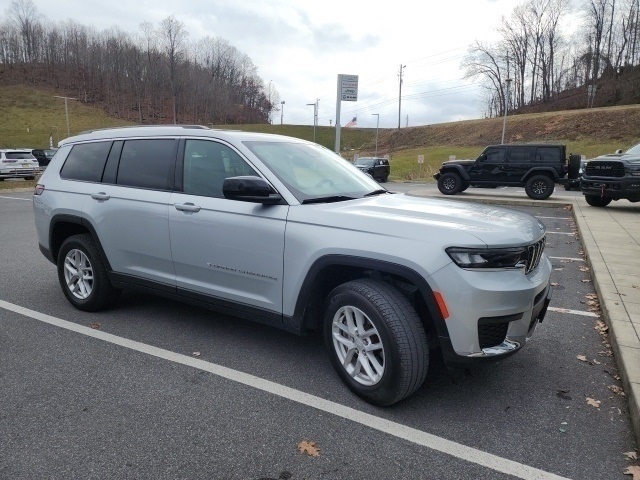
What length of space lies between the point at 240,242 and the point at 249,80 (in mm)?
122096

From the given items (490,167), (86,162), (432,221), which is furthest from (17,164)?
(432,221)

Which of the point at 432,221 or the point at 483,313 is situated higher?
the point at 432,221

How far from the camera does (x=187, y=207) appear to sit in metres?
3.73

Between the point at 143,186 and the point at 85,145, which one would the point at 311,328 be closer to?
the point at 143,186

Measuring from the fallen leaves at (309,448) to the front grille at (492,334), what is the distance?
1092 millimetres

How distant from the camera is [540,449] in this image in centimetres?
257

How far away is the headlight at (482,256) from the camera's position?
2662 millimetres

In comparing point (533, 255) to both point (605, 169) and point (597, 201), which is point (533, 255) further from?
point (597, 201)

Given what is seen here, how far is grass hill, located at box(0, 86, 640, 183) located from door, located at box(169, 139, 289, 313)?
1260 inches

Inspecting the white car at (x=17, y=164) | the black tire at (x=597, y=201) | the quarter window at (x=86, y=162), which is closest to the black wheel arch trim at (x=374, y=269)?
the quarter window at (x=86, y=162)

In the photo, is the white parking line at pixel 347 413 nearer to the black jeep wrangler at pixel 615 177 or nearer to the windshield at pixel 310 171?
the windshield at pixel 310 171

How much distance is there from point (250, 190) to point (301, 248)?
53cm

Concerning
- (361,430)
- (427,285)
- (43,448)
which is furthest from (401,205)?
(43,448)

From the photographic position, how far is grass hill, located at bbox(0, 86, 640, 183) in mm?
45344
